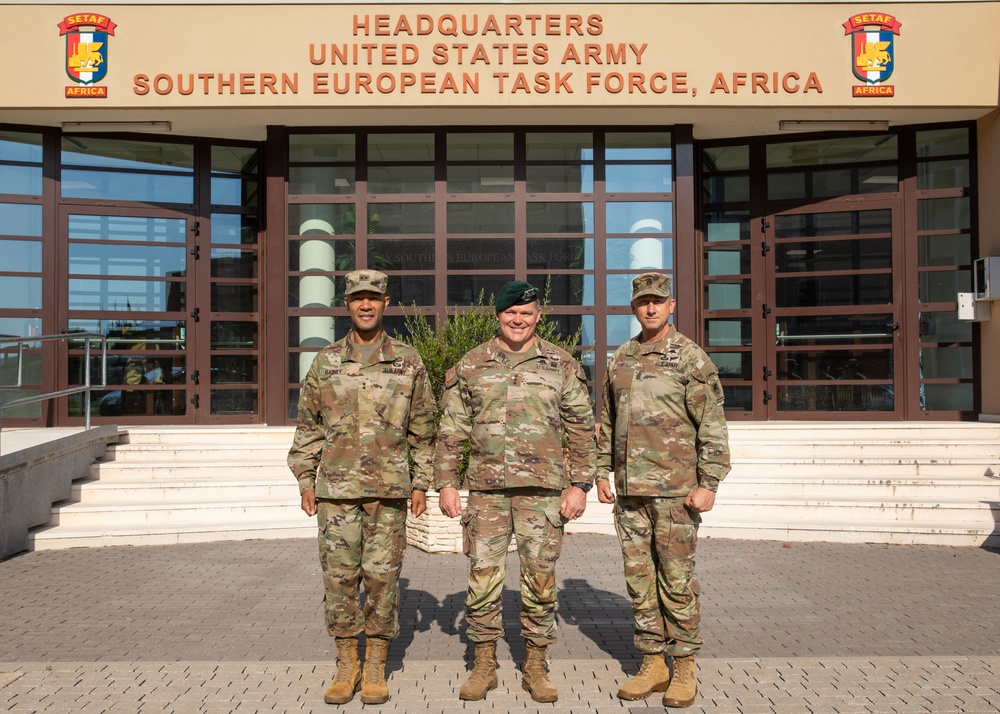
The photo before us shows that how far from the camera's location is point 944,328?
37.2 ft

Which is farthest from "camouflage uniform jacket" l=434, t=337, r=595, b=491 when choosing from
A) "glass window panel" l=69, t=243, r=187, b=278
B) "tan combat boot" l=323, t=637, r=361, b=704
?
"glass window panel" l=69, t=243, r=187, b=278

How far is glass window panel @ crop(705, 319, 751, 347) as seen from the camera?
39.0 feet

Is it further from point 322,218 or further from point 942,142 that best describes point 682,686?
point 942,142

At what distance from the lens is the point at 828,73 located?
10484mm

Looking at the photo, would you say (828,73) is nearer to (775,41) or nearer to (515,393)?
(775,41)

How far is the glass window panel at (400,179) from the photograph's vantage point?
1142 cm

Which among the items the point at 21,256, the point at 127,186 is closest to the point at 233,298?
the point at 127,186

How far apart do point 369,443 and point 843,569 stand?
4.31 m

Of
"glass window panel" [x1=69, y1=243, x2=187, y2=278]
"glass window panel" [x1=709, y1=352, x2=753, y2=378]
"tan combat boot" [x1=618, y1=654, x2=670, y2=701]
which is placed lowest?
"tan combat boot" [x1=618, y1=654, x2=670, y2=701]

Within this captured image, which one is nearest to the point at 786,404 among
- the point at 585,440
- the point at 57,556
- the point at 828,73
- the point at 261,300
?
the point at 828,73

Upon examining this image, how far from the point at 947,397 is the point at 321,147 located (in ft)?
29.6

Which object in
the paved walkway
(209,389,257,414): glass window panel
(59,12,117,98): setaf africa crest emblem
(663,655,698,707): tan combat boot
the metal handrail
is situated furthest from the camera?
(209,389,257,414): glass window panel

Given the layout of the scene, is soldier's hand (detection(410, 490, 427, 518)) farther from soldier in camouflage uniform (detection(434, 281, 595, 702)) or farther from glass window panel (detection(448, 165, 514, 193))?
glass window panel (detection(448, 165, 514, 193))

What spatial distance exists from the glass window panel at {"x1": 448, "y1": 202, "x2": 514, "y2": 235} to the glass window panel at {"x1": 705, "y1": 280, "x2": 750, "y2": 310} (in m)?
3.01
